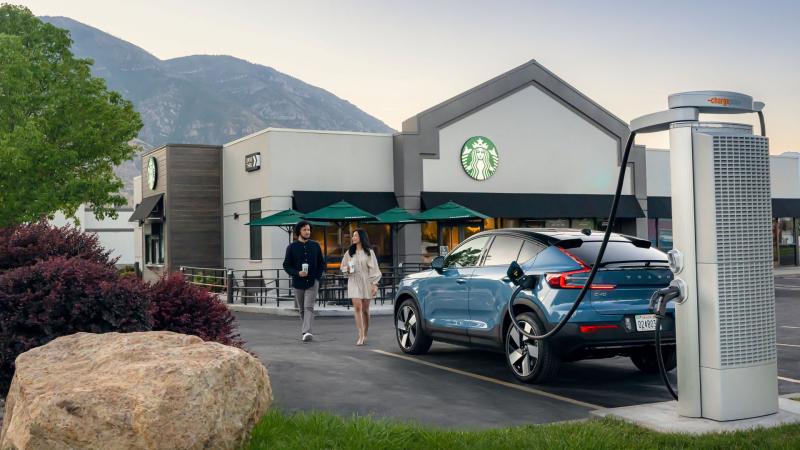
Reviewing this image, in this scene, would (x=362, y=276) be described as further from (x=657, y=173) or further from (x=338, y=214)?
(x=657, y=173)

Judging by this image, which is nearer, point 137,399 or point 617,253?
point 137,399

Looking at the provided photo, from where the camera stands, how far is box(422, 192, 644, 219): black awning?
3039 centimetres

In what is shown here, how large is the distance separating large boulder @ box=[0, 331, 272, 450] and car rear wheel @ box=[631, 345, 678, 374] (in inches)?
214

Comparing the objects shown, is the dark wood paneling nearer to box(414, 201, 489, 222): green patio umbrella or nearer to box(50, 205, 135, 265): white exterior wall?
box(414, 201, 489, 222): green patio umbrella

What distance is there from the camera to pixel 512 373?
962cm

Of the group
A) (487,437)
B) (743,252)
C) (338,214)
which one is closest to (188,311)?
(487,437)

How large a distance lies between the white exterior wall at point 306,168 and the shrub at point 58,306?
21.0 m

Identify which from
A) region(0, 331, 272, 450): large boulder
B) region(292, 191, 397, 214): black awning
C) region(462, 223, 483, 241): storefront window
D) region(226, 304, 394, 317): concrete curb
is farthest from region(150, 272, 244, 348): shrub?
region(462, 223, 483, 241): storefront window

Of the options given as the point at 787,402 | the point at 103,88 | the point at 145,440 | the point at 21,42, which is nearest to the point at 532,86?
the point at 103,88

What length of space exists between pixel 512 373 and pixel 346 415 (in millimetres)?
2806

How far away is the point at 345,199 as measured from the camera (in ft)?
94.4

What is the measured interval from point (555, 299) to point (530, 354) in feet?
2.52

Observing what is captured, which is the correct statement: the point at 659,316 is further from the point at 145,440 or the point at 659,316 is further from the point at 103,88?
the point at 103,88

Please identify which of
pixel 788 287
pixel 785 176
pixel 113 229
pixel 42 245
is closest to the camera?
pixel 42 245
